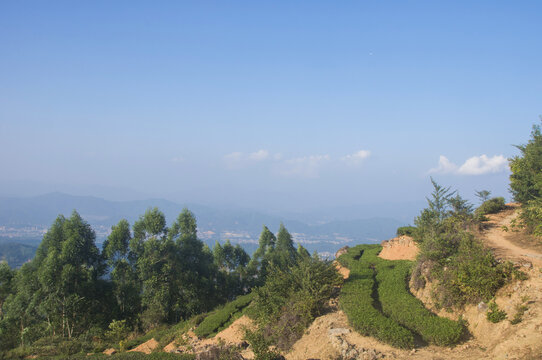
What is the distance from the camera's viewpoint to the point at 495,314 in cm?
962

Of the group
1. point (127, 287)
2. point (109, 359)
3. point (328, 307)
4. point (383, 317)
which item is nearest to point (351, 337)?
point (383, 317)

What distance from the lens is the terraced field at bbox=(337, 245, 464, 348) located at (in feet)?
32.4

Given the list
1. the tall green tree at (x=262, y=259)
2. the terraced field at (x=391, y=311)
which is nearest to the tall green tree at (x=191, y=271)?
the tall green tree at (x=262, y=259)

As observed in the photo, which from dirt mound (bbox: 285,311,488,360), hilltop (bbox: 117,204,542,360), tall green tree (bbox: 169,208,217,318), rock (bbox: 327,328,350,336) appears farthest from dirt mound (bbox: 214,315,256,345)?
tall green tree (bbox: 169,208,217,318)

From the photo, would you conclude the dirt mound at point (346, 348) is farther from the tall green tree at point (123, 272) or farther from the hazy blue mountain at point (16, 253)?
the hazy blue mountain at point (16, 253)

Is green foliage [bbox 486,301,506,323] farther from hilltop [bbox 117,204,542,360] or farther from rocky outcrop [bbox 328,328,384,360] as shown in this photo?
rocky outcrop [bbox 328,328,384,360]

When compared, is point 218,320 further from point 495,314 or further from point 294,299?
point 495,314

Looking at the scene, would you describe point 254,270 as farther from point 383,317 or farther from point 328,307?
point 383,317

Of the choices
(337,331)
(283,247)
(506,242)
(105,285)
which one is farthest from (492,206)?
(105,285)

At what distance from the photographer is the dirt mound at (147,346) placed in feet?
49.6

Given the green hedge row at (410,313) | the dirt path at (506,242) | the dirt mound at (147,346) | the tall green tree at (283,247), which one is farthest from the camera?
the tall green tree at (283,247)

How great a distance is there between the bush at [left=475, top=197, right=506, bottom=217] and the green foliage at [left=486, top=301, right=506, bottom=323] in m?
12.6

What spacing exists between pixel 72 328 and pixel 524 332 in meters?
21.1

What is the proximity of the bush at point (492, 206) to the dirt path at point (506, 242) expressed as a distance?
0.42 m
